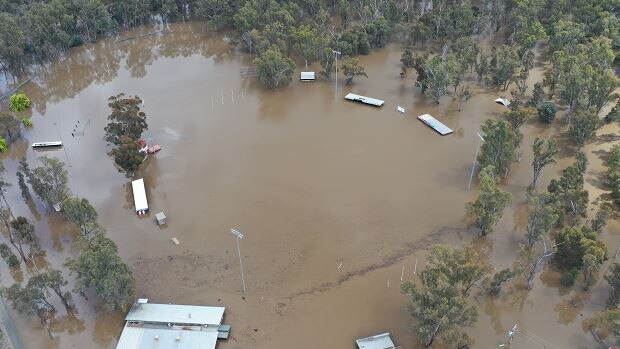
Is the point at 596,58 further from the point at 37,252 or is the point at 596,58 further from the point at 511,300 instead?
the point at 37,252

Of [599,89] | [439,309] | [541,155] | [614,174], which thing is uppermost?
[599,89]

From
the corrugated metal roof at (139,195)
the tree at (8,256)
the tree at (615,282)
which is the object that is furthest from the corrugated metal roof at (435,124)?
the tree at (8,256)

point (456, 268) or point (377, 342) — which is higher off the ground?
point (456, 268)

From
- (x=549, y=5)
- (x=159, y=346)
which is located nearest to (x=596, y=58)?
(x=549, y=5)

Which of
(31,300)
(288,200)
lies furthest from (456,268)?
(31,300)

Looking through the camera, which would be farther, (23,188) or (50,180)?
(23,188)

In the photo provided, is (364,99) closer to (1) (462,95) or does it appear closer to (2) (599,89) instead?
(1) (462,95)
